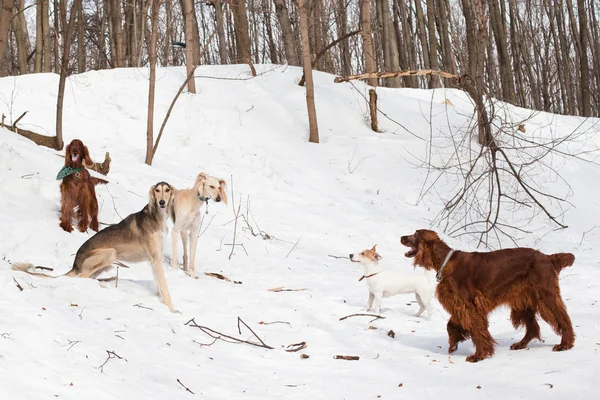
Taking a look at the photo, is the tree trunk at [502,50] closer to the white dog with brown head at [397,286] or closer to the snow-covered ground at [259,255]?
the snow-covered ground at [259,255]

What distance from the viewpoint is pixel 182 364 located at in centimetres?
565

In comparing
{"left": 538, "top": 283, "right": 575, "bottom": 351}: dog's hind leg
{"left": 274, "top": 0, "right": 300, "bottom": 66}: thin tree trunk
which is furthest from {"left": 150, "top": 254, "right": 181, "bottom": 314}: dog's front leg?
{"left": 274, "top": 0, "right": 300, "bottom": 66}: thin tree trunk

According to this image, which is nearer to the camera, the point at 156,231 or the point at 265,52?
the point at 156,231

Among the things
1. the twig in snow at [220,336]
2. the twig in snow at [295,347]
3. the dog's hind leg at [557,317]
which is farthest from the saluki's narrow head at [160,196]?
the dog's hind leg at [557,317]

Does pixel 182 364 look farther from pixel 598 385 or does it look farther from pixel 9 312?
pixel 598 385

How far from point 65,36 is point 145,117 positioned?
4.14 metres

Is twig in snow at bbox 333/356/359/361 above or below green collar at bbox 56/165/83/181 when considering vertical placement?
below

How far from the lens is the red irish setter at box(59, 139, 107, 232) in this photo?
9844mm

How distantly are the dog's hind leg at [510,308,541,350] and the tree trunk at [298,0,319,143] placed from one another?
438 inches

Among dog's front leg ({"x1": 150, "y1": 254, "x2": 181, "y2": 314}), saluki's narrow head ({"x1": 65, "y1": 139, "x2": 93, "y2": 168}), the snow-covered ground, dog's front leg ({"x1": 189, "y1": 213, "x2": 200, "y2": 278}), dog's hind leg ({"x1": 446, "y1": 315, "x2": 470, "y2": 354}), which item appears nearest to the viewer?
the snow-covered ground

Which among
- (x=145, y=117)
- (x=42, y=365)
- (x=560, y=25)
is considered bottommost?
(x=42, y=365)

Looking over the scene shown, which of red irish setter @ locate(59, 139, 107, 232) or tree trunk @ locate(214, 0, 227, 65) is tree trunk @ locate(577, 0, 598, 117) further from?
red irish setter @ locate(59, 139, 107, 232)

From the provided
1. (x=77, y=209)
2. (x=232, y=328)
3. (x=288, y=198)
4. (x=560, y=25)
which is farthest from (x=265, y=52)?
(x=232, y=328)

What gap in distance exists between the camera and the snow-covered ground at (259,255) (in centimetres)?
523
